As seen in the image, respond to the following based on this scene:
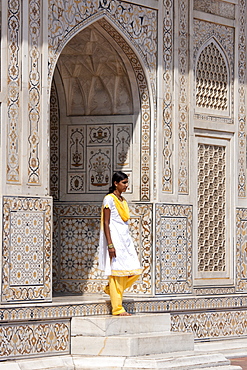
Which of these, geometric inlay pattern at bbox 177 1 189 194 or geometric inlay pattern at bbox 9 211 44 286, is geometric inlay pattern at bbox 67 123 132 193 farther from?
geometric inlay pattern at bbox 9 211 44 286

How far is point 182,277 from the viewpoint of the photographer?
10398 mm

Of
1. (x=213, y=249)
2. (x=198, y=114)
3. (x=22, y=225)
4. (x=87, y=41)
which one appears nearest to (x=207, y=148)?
(x=198, y=114)

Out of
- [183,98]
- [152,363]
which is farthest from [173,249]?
[152,363]

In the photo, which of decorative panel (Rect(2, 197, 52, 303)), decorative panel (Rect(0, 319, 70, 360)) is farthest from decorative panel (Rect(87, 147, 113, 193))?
decorative panel (Rect(0, 319, 70, 360))

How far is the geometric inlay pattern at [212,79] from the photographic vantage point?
10820 millimetres

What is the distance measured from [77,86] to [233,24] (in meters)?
1.98

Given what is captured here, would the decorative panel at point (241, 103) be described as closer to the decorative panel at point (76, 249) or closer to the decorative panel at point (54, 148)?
the decorative panel at point (76, 249)

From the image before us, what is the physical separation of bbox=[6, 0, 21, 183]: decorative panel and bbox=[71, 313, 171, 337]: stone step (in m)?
1.49

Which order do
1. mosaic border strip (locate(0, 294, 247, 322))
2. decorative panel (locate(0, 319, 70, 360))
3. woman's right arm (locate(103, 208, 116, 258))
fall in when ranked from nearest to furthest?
decorative panel (locate(0, 319, 70, 360)) < mosaic border strip (locate(0, 294, 247, 322)) < woman's right arm (locate(103, 208, 116, 258))

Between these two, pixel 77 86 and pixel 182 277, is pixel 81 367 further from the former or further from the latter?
pixel 77 86

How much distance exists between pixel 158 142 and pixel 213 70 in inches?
51.0

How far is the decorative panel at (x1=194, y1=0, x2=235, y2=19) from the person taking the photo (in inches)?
427

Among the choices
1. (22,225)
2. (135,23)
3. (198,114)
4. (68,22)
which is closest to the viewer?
(22,225)

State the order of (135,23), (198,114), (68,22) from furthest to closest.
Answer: (198,114) < (135,23) < (68,22)
